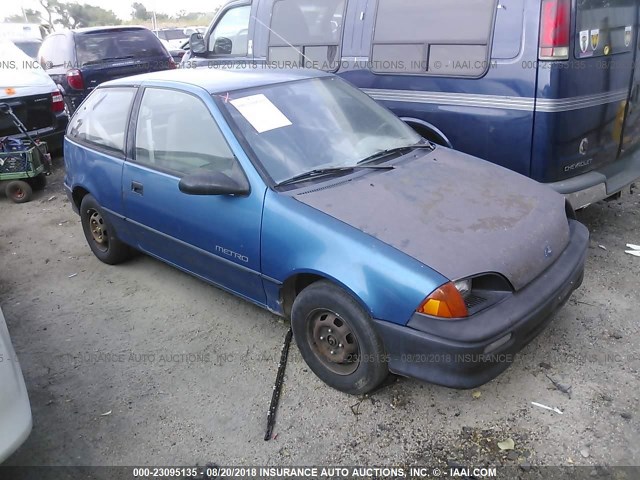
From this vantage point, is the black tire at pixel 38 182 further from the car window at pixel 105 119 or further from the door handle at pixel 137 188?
the door handle at pixel 137 188

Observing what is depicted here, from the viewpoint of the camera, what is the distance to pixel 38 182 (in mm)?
6852

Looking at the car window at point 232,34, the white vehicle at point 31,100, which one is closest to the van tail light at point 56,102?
the white vehicle at point 31,100

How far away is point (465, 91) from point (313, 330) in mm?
2399

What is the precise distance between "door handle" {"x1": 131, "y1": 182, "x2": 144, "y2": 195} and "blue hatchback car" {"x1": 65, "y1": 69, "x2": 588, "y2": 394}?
12 mm

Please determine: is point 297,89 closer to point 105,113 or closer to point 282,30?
point 105,113

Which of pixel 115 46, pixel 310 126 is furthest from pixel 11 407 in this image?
pixel 115 46

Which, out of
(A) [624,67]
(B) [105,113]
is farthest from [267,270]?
(A) [624,67]

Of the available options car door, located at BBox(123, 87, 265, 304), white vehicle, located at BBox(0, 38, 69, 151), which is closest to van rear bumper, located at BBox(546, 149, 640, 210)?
car door, located at BBox(123, 87, 265, 304)

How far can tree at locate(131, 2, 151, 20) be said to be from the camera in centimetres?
6012

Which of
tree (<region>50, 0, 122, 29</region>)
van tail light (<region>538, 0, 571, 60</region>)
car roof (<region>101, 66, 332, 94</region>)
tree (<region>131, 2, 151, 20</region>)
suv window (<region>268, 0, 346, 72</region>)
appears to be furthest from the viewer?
tree (<region>131, 2, 151, 20</region>)

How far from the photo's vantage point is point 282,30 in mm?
5660

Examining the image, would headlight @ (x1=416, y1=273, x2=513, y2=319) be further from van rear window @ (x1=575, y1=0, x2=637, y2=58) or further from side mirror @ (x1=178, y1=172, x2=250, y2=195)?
van rear window @ (x1=575, y1=0, x2=637, y2=58)

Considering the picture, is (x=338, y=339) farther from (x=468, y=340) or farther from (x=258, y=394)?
(x=468, y=340)

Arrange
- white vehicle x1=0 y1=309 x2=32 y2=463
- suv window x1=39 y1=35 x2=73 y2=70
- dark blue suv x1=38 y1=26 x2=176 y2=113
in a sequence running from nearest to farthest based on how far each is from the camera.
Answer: white vehicle x1=0 y1=309 x2=32 y2=463, dark blue suv x1=38 y1=26 x2=176 y2=113, suv window x1=39 y1=35 x2=73 y2=70
